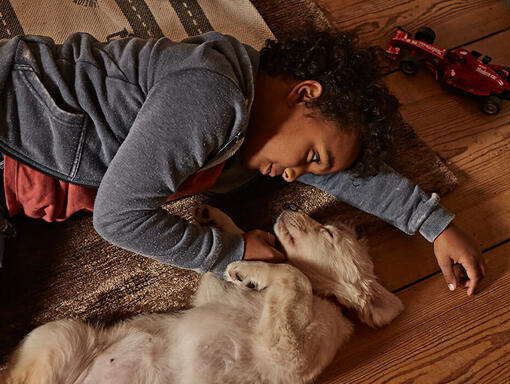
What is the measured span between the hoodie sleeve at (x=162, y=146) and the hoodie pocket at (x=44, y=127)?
11cm

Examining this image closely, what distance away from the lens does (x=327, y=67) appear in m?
1.09

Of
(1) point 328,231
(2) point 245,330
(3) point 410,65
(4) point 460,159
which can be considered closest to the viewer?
(2) point 245,330

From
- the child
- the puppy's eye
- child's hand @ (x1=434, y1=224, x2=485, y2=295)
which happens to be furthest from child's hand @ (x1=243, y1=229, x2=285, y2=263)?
child's hand @ (x1=434, y1=224, x2=485, y2=295)

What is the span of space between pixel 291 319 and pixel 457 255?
55 cm

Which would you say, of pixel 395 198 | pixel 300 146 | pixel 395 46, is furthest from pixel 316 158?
pixel 395 46

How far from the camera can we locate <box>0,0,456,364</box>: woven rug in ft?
4.16

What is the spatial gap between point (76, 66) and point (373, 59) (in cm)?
68

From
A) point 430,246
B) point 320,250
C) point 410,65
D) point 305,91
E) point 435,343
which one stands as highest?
point 305,91

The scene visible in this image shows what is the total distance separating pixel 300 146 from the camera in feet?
3.53

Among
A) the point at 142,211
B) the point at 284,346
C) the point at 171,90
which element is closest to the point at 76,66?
the point at 171,90

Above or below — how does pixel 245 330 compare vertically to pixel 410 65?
below

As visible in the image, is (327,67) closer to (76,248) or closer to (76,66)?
(76,66)

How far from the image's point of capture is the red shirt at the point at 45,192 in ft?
3.78

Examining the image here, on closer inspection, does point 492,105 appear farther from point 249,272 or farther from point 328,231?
point 249,272
